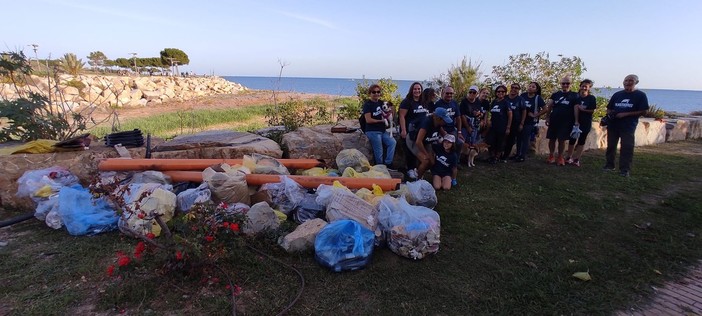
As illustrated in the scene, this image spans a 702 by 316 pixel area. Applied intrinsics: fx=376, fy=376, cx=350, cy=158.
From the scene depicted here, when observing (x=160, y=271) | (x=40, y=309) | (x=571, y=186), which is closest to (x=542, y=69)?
(x=571, y=186)

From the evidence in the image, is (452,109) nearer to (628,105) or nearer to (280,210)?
(628,105)

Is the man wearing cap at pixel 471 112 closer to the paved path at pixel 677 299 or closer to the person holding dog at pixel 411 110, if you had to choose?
the person holding dog at pixel 411 110

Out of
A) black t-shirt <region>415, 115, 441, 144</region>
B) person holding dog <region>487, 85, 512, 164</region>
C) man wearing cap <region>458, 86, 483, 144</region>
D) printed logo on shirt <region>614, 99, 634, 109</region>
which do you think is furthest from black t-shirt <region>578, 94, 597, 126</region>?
black t-shirt <region>415, 115, 441, 144</region>

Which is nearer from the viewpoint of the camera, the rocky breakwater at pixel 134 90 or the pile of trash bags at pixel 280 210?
the pile of trash bags at pixel 280 210

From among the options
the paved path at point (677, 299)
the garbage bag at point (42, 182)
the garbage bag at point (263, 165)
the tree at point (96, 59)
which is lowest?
the paved path at point (677, 299)

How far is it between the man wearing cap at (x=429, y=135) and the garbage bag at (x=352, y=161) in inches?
31.2

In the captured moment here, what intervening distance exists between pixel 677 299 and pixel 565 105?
14.8 ft

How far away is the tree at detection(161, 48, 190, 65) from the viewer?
4819 cm

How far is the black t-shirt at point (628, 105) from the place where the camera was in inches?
227

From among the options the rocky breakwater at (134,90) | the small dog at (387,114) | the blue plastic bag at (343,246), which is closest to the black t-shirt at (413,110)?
the small dog at (387,114)

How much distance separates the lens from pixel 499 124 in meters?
6.64

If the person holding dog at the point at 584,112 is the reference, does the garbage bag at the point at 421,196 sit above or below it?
below

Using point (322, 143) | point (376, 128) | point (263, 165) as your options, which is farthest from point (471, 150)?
point (263, 165)

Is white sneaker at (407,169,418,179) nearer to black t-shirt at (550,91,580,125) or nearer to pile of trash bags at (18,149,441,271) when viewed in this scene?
pile of trash bags at (18,149,441,271)
